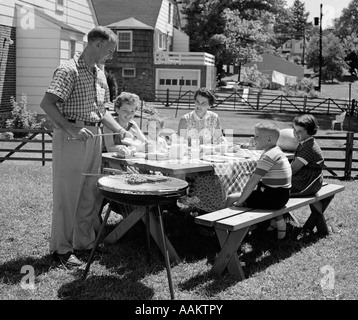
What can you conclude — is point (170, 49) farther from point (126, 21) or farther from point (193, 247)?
point (193, 247)

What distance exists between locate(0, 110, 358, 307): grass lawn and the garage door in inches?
1167

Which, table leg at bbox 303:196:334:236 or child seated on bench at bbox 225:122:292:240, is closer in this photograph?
child seated on bench at bbox 225:122:292:240

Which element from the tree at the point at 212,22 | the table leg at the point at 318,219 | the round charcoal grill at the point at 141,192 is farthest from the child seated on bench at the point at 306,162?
the tree at the point at 212,22

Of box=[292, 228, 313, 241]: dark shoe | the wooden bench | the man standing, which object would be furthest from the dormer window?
the wooden bench

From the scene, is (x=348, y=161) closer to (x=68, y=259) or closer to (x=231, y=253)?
(x=231, y=253)

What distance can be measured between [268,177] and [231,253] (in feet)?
2.92

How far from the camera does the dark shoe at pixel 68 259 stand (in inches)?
194

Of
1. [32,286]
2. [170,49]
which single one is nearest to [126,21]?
[170,49]

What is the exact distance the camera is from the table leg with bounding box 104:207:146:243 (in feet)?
17.4

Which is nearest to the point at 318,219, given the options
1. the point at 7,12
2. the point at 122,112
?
the point at 122,112

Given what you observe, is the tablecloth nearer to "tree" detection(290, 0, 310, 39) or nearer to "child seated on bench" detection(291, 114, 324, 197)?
"child seated on bench" detection(291, 114, 324, 197)

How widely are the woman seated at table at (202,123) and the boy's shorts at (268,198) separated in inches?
72.6

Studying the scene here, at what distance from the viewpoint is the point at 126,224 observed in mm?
5477

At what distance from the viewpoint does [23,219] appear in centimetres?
654
